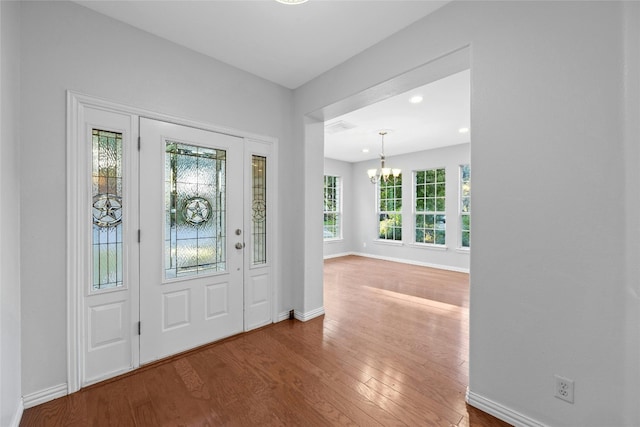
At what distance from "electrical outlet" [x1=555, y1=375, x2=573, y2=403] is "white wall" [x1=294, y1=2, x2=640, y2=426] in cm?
3

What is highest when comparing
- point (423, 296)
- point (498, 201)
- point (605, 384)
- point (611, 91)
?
point (611, 91)

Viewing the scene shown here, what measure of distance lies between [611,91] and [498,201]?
2.44 ft

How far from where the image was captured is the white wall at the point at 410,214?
6.33 meters

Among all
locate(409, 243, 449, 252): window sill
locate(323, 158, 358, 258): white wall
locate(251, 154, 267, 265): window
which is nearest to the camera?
locate(251, 154, 267, 265): window

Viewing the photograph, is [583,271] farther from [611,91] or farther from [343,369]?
[343,369]

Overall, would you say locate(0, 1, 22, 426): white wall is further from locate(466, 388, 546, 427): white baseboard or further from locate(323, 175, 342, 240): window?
locate(323, 175, 342, 240): window

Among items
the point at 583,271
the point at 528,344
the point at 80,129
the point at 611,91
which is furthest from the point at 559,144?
the point at 80,129

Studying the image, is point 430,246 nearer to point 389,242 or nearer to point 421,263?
point 421,263

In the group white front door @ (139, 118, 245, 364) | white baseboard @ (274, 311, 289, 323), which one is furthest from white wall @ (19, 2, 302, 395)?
white baseboard @ (274, 311, 289, 323)

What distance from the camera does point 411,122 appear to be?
4648 mm

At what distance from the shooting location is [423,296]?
431 centimetres

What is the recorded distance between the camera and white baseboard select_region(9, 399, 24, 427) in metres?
1.61

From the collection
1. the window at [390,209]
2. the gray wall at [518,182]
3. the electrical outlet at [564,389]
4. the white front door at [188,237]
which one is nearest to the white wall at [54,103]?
the gray wall at [518,182]

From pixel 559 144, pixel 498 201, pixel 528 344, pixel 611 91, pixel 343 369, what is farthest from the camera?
pixel 343 369
